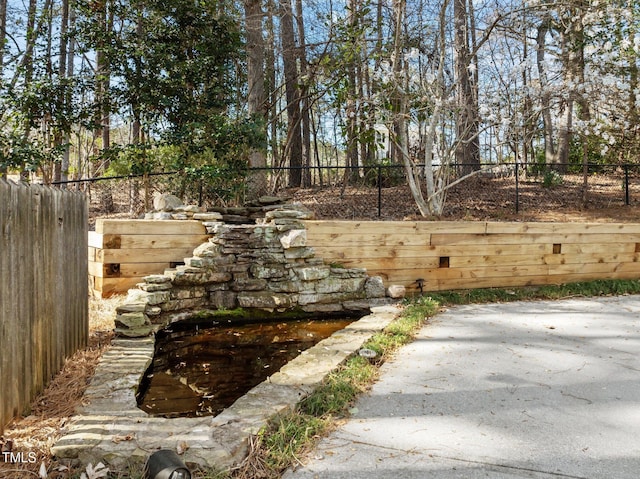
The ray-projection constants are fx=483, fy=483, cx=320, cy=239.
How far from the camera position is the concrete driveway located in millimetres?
2090

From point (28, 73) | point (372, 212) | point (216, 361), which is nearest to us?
point (216, 361)

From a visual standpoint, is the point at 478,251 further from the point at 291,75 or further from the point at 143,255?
the point at 291,75

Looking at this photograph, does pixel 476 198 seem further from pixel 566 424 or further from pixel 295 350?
pixel 566 424

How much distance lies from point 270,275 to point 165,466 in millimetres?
3836

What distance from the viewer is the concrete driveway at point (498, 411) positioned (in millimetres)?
2090

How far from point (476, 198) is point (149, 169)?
6247 millimetres

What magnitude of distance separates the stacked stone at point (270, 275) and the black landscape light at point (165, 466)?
131 inches

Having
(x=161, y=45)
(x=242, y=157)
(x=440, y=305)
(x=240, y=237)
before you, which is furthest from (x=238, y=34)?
(x=440, y=305)

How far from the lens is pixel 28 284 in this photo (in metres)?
2.56

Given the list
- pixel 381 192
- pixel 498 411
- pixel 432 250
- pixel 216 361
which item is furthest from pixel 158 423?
pixel 381 192

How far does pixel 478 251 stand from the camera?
6375 millimetres

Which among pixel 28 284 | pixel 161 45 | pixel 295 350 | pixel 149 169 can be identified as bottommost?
pixel 295 350

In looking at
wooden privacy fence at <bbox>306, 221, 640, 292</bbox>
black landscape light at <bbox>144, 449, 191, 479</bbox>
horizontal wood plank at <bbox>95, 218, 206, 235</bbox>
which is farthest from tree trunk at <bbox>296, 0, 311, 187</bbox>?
black landscape light at <bbox>144, 449, 191, 479</bbox>

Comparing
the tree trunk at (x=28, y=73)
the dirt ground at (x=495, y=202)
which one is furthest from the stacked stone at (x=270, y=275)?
the tree trunk at (x=28, y=73)
